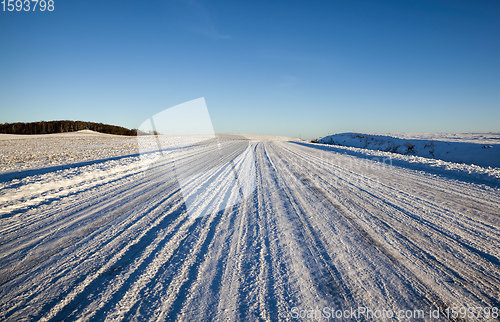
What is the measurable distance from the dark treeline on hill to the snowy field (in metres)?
95.4

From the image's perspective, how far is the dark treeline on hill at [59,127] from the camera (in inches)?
3476

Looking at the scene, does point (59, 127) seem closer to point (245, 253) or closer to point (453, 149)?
point (245, 253)

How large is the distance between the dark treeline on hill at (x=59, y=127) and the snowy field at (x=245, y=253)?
9542 cm

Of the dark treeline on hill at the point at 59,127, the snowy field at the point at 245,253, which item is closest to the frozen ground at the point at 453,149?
the snowy field at the point at 245,253

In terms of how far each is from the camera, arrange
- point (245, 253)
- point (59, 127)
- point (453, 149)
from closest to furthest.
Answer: point (245, 253) → point (453, 149) → point (59, 127)

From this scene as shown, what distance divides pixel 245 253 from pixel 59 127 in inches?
5001

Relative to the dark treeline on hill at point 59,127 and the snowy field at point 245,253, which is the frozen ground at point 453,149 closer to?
the snowy field at point 245,253

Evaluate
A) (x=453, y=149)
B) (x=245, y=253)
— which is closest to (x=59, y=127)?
(x=245, y=253)

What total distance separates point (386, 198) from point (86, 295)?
18.0 feet

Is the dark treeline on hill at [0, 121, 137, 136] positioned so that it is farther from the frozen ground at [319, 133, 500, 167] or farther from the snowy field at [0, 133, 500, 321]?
the snowy field at [0, 133, 500, 321]

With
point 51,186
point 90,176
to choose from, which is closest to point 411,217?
point 51,186

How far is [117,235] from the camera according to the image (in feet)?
11.3

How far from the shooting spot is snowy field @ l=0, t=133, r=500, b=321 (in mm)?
2055

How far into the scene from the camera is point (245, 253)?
2900 mm
